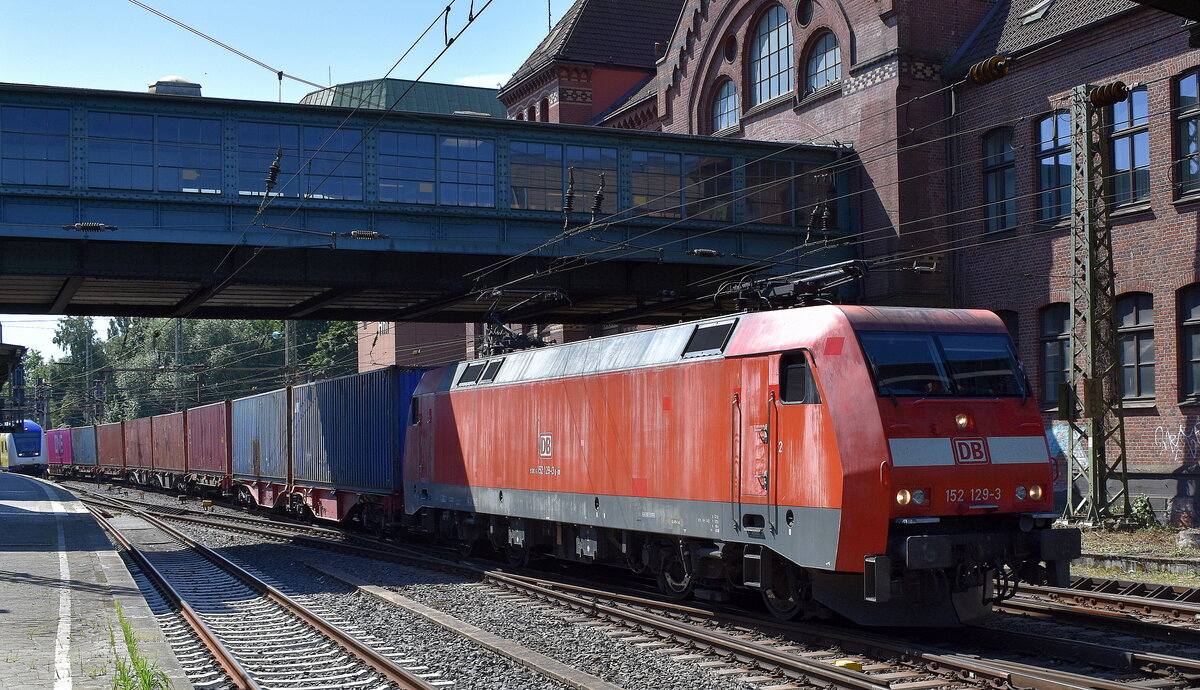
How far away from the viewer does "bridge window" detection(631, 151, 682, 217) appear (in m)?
28.7

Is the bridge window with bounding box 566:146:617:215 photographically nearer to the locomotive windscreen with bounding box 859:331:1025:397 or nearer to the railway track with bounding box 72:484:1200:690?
the railway track with bounding box 72:484:1200:690

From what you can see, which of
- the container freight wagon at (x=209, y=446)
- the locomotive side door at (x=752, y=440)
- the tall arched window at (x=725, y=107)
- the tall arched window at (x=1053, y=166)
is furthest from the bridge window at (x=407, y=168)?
the locomotive side door at (x=752, y=440)

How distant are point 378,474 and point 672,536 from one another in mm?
10732

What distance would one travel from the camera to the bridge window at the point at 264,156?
81.3 ft

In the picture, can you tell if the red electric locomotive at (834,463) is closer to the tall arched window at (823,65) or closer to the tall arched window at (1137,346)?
the tall arched window at (1137,346)

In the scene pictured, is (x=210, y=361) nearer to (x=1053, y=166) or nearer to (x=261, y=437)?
(x=261, y=437)

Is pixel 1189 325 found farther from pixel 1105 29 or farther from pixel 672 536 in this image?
pixel 672 536

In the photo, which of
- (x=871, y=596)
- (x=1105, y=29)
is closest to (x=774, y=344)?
(x=871, y=596)

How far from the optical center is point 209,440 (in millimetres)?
39312

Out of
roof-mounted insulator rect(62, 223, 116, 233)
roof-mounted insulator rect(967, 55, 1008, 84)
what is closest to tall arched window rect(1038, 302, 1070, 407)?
roof-mounted insulator rect(967, 55, 1008, 84)

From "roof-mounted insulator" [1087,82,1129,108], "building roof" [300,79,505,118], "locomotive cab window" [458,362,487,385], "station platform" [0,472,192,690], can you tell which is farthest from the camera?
"building roof" [300,79,505,118]

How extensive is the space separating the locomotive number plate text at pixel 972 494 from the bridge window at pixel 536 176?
57.1 ft

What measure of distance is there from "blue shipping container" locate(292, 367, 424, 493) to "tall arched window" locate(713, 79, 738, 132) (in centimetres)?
1606

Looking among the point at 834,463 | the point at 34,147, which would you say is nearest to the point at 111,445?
the point at 34,147
